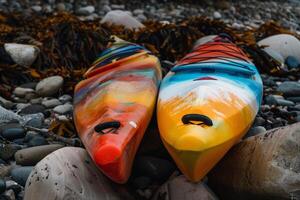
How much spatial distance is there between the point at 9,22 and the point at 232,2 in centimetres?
510

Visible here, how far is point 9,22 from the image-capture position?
263 inches

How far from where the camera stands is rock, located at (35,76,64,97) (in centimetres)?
451

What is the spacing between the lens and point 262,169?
2398mm

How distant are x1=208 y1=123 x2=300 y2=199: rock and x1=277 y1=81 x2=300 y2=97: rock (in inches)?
72.6

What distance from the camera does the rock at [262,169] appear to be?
2293 millimetres

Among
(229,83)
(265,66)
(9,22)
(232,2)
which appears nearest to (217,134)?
(229,83)

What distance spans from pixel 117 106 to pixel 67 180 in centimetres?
61

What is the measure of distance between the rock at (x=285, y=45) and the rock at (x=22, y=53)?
231cm

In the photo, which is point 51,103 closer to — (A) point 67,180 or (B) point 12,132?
(B) point 12,132

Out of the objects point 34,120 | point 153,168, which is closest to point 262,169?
point 153,168

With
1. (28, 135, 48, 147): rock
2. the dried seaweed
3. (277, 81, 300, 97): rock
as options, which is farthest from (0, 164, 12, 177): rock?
(277, 81, 300, 97): rock

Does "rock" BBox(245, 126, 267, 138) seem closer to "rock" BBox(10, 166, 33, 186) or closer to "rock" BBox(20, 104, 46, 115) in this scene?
"rock" BBox(10, 166, 33, 186)

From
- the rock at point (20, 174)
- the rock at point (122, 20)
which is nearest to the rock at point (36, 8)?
the rock at point (122, 20)

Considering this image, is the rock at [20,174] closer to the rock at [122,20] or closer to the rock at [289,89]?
the rock at [289,89]
